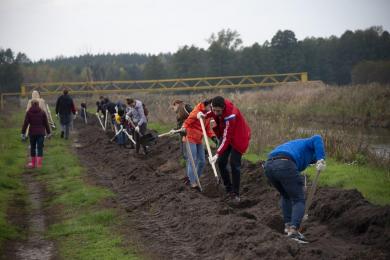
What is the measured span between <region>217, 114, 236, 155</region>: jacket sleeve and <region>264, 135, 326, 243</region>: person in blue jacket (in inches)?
92.5

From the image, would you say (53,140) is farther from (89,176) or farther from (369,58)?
(369,58)

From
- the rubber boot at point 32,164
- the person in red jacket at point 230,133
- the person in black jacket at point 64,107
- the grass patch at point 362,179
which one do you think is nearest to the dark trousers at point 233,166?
the person in red jacket at point 230,133

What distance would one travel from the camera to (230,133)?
10688 millimetres

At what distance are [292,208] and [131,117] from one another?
11.9m

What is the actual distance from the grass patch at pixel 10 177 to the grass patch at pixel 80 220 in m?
0.62

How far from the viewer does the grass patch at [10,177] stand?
32.9 feet

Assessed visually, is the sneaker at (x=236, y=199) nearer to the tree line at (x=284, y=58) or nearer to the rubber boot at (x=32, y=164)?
the rubber boot at (x=32, y=164)

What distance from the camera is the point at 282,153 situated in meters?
8.17

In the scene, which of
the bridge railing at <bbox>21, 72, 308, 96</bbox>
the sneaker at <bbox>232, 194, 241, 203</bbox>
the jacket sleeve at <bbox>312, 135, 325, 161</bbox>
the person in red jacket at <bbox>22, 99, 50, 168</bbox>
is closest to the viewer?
the jacket sleeve at <bbox>312, 135, 325, 161</bbox>

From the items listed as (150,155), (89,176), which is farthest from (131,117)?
(89,176)

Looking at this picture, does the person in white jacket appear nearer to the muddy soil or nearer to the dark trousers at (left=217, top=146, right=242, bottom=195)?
the muddy soil

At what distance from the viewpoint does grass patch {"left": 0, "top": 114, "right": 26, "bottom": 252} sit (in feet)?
32.9

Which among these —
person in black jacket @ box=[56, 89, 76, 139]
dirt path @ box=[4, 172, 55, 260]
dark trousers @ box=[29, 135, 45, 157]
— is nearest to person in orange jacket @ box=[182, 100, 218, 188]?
dirt path @ box=[4, 172, 55, 260]

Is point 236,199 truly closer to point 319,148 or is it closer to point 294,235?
point 294,235
